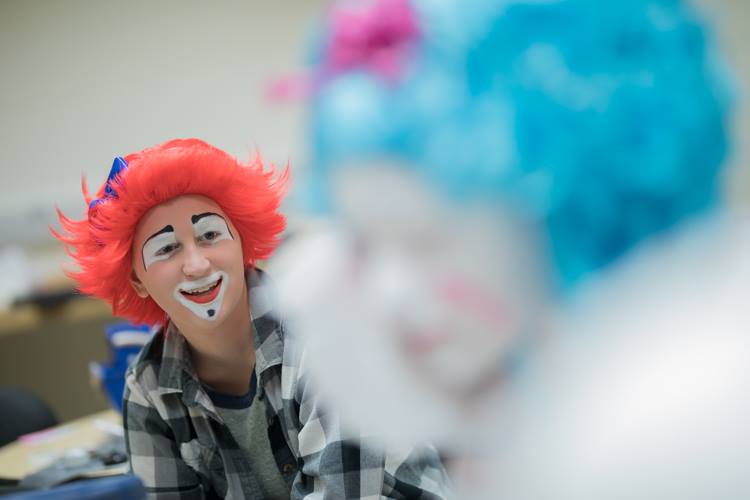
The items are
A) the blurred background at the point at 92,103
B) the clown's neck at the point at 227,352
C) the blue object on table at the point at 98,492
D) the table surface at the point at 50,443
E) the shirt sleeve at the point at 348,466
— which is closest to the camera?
the blue object on table at the point at 98,492

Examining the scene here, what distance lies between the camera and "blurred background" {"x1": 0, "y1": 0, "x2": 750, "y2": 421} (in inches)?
116

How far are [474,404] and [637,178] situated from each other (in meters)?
0.22

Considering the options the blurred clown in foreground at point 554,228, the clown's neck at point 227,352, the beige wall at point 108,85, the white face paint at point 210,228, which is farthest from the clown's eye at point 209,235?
the beige wall at point 108,85

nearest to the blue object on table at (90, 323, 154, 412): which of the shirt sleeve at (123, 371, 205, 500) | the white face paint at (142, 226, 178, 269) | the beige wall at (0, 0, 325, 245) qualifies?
the shirt sleeve at (123, 371, 205, 500)

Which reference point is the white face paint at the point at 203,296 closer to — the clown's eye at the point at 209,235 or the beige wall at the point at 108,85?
the clown's eye at the point at 209,235

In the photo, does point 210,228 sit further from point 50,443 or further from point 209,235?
point 50,443

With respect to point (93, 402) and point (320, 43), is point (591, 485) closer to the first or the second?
point (320, 43)

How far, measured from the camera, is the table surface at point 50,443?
1.67 meters

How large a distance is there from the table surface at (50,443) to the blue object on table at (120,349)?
12cm

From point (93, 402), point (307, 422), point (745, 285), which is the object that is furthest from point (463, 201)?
point (93, 402)

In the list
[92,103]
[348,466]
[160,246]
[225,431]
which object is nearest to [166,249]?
[160,246]

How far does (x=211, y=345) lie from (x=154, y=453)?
0.22 metres

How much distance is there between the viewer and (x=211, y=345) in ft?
4.14

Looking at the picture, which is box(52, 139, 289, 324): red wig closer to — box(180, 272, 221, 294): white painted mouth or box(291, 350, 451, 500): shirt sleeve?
box(180, 272, 221, 294): white painted mouth
